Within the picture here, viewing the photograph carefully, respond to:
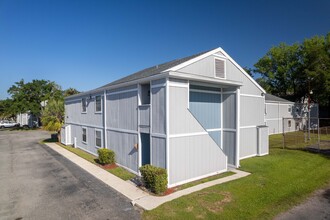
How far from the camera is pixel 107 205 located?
7.03m

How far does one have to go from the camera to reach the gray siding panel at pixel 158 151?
849 cm

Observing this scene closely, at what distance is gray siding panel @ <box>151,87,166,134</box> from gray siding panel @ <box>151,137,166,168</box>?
15.3 inches

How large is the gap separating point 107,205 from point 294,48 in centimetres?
3639

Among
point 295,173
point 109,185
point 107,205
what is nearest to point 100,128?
point 109,185

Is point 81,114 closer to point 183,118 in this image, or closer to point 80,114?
point 80,114

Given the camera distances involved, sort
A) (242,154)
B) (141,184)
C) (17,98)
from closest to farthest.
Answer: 1. (141,184)
2. (242,154)
3. (17,98)

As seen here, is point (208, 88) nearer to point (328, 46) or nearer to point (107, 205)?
point (107, 205)

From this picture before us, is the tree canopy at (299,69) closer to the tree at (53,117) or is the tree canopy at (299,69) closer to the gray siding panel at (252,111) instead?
the gray siding panel at (252,111)

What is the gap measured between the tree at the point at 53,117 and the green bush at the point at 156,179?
54.3 ft

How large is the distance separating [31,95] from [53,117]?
2327cm

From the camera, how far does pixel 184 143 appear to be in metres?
8.80

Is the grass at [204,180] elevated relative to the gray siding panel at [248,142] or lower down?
lower down

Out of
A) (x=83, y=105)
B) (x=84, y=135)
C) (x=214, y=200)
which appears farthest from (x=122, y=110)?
(x=84, y=135)

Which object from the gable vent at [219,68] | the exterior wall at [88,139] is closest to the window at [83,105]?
the exterior wall at [88,139]
